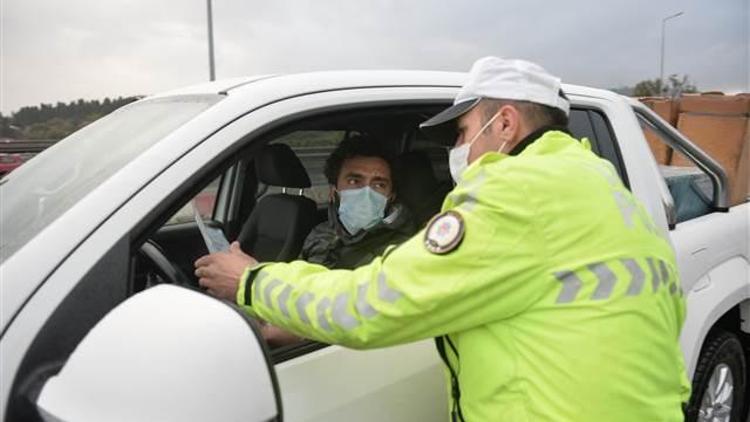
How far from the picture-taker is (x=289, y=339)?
1.61 metres

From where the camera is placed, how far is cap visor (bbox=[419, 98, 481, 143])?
63.2 inches

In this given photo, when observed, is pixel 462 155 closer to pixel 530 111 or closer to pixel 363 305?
pixel 530 111

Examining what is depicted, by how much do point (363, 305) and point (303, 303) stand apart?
139 mm

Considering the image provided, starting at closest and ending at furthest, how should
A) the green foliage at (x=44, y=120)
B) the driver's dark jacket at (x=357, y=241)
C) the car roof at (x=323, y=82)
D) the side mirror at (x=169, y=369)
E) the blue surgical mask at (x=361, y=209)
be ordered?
the side mirror at (x=169, y=369)
the car roof at (x=323, y=82)
the driver's dark jacket at (x=357, y=241)
the blue surgical mask at (x=361, y=209)
the green foliage at (x=44, y=120)

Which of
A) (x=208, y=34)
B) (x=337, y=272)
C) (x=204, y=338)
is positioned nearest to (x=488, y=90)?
(x=337, y=272)

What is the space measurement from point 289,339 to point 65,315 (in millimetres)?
575

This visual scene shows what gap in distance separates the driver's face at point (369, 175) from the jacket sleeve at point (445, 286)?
3.85 feet

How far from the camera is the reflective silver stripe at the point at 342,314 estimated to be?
128cm

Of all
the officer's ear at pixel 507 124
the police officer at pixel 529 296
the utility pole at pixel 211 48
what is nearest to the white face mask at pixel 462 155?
the officer's ear at pixel 507 124

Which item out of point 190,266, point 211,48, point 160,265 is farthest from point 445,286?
point 211,48

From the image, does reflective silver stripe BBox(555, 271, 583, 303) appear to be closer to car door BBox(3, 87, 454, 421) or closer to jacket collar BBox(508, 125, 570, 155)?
jacket collar BBox(508, 125, 570, 155)

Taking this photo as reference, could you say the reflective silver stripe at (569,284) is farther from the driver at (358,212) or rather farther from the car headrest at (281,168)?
the car headrest at (281,168)

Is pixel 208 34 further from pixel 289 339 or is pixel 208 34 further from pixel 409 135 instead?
pixel 289 339

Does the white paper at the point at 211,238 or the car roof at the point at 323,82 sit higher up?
the car roof at the point at 323,82
